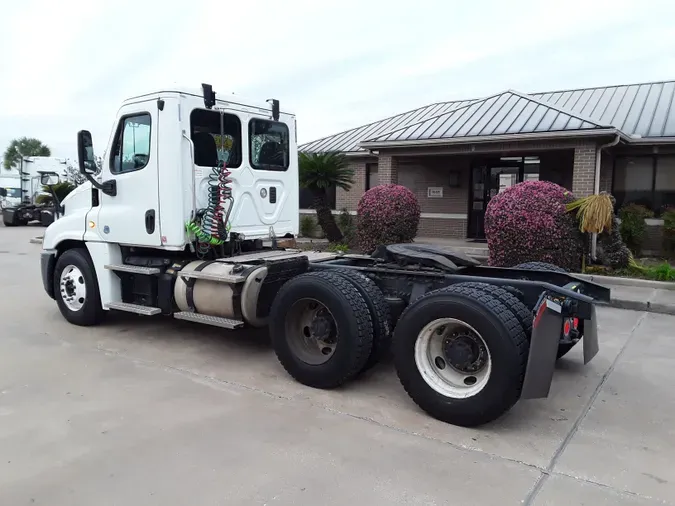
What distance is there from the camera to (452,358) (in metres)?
4.35

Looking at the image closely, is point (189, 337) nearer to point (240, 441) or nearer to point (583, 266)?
point (240, 441)

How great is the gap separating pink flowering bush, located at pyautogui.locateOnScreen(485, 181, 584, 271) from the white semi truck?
492 centimetres

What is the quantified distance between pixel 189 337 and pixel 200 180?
197 centimetres

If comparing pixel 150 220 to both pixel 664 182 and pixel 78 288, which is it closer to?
pixel 78 288

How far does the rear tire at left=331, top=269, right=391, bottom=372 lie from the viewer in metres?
4.91

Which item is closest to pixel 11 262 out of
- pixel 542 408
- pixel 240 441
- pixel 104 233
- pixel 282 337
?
pixel 104 233

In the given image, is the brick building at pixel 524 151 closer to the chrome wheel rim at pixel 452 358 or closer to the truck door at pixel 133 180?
the truck door at pixel 133 180

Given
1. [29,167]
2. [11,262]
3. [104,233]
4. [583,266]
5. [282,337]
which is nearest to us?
[282,337]

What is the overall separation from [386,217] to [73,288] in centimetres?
751

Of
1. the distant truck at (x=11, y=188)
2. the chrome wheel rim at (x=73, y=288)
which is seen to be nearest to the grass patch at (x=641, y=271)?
the chrome wheel rim at (x=73, y=288)

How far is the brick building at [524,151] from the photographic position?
12.7m

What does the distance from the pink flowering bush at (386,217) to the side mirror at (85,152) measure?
752 cm

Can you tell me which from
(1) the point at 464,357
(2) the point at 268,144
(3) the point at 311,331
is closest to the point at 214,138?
(2) the point at 268,144

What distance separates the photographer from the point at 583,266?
36.2ft
